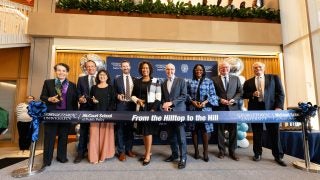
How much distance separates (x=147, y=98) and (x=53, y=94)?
139 cm

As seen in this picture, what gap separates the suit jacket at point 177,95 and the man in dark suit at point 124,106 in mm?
591

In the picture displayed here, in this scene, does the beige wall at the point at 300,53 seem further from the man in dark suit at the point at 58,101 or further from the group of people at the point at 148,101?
the man in dark suit at the point at 58,101

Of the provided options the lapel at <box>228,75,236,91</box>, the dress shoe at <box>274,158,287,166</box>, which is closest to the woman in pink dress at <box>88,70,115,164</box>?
the lapel at <box>228,75,236,91</box>

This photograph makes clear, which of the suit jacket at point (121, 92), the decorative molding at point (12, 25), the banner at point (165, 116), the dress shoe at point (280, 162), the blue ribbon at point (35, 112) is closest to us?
the blue ribbon at point (35, 112)

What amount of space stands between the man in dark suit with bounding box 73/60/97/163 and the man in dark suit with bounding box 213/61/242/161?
2.04 metres

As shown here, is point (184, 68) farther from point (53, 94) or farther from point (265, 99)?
point (53, 94)

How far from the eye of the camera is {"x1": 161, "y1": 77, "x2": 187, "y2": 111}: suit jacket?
3.18 m

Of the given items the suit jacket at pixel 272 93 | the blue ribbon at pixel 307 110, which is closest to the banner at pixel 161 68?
the suit jacket at pixel 272 93

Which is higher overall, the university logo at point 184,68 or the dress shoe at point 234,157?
the university logo at point 184,68

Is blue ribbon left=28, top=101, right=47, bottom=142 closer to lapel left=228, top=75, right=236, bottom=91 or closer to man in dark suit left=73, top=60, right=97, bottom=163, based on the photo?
man in dark suit left=73, top=60, right=97, bottom=163

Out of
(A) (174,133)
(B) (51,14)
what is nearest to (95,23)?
(B) (51,14)

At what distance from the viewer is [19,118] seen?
16.9 ft

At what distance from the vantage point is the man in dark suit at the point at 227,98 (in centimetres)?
341

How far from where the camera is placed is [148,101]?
316 cm
